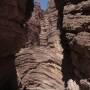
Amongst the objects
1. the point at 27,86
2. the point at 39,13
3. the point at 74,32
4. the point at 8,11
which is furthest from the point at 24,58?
the point at 39,13

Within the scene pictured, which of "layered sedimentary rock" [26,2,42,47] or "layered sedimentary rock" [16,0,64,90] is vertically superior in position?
"layered sedimentary rock" [26,2,42,47]

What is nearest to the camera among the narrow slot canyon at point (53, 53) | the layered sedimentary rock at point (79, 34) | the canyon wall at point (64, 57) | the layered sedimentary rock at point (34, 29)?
the narrow slot canyon at point (53, 53)

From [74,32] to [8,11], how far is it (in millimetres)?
3137

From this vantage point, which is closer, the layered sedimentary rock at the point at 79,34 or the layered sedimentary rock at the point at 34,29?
the layered sedimentary rock at the point at 79,34

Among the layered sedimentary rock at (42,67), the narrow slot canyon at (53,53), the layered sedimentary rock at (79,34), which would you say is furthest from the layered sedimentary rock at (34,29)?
the layered sedimentary rock at (79,34)

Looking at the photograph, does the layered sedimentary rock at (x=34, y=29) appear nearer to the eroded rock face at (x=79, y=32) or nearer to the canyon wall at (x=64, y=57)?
the canyon wall at (x=64, y=57)

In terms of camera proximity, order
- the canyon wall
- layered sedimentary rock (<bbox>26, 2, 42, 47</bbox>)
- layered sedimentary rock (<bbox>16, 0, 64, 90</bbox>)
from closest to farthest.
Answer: the canyon wall, layered sedimentary rock (<bbox>16, 0, 64, 90</bbox>), layered sedimentary rock (<bbox>26, 2, 42, 47</bbox>)

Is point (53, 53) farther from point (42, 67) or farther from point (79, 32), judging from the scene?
point (79, 32)

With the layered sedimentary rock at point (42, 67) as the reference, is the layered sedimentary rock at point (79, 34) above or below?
above

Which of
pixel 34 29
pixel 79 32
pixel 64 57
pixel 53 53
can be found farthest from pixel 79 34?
pixel 34 29

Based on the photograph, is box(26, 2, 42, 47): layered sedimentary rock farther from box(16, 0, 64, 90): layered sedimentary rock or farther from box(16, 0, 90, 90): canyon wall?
box(16, 0, 64, 90): layered sedimentary rock

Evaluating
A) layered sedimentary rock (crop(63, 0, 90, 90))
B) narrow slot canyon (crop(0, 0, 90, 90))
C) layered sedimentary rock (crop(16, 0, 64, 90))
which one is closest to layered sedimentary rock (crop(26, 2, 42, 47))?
narrow slot canyon (crop(0, 0, 90, 90))

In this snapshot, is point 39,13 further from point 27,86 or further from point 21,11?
point 21,11

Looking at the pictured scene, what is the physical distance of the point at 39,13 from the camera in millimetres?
19203
